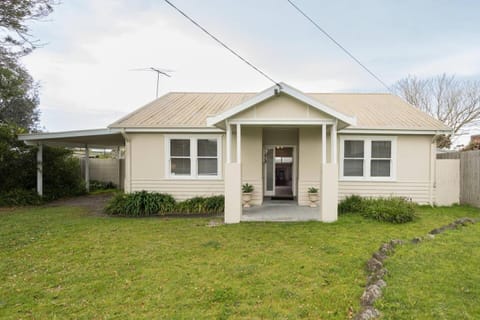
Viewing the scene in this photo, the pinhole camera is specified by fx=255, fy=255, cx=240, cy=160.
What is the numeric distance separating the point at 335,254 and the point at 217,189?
5509mm

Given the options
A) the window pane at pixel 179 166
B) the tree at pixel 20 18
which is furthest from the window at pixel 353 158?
the tree at pixel 20 18

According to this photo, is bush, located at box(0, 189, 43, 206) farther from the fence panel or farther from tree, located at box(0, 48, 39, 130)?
the fence panel

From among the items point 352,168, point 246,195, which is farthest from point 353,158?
point 246,195

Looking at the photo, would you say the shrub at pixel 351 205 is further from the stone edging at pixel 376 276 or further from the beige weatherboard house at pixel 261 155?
the stone edging at pixel 376 276

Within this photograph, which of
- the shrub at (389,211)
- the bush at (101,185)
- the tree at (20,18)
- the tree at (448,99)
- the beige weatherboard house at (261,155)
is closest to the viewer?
the shrub at (389,211)

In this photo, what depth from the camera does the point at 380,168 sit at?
948cm

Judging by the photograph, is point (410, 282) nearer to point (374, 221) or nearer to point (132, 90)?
point (374, 221)

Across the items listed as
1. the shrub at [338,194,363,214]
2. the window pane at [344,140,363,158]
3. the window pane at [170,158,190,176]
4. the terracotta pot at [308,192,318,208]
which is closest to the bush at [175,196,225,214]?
the window pane at [170,158,190,176]

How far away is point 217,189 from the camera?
9.59 metres

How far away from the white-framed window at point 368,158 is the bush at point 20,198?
12.6m

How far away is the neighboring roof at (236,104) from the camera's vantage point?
935cm

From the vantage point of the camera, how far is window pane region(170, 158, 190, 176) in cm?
970

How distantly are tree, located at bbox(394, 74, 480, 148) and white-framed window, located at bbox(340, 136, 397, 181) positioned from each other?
13044mm

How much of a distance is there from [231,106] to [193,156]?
2428mm
